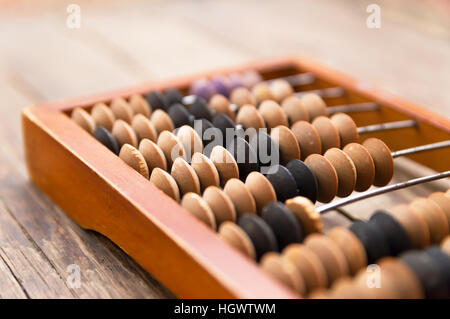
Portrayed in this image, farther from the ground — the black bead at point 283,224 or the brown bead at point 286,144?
the brown bead at point 286,144

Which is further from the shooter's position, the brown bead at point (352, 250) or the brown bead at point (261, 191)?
the brown bead at point (261, 191)

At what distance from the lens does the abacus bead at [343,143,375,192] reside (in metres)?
0.97

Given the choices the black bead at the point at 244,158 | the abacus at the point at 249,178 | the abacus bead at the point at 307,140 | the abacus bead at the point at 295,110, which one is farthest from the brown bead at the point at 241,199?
the abacus bead at the point at 295,110

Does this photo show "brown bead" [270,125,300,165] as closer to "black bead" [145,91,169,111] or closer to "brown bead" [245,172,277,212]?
"brown bead" [245,172,277,212]

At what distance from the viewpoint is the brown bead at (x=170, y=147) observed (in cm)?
100

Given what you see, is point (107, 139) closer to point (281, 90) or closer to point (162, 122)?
point (162, 122)

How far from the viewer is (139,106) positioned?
1.19 m

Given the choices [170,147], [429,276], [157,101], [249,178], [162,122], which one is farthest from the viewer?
[157,101]

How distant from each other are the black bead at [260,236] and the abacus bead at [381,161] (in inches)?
11.7

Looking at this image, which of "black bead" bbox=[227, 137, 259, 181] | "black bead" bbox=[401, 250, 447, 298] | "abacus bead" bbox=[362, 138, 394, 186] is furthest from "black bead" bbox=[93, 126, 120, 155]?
"black bead" bbox=[401, 250, 447, 298]

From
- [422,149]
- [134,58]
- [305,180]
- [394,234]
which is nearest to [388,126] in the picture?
[422,149]

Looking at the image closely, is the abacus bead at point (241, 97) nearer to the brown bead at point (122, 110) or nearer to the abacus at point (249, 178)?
the abacus at point (249, 178)

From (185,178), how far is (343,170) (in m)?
0.25

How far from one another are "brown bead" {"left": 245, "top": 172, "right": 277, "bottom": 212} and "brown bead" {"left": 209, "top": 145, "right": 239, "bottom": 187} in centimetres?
6
